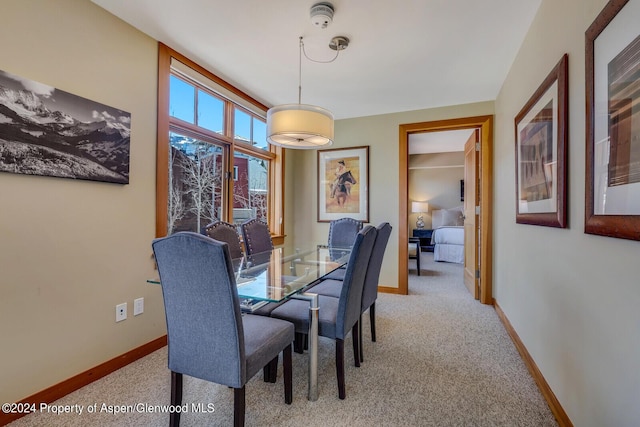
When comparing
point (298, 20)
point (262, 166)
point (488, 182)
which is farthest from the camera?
point (262, 166)

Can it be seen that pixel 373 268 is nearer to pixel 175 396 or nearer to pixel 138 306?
pixel 175 396

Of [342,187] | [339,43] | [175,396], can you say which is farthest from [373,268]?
[342,187]

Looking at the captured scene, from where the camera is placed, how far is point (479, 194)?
365 cm

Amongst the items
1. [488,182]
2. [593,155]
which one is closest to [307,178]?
[488,182]

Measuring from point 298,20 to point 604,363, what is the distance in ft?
8.07

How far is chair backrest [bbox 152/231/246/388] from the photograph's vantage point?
117 centimetres

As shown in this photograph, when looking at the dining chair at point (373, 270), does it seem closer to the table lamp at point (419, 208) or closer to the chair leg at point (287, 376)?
the chair leg at point (287, 376)

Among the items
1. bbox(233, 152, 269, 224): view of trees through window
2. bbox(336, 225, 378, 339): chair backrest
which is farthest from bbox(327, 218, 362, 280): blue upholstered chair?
bbox(336, 225, 378, 339): chair backrest

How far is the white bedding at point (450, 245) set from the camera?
5.83 m

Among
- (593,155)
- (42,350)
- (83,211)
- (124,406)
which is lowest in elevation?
(124,406)

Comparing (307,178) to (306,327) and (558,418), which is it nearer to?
(306,327)

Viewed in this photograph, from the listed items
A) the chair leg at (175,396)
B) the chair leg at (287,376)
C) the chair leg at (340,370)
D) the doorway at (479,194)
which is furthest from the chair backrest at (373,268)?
the doorway at (479,194)

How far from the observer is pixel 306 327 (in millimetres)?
1791

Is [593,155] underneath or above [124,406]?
above
